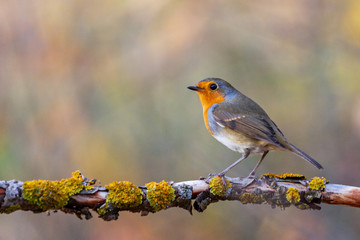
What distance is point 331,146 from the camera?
492cm

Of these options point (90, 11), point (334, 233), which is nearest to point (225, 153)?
point (334, 233)

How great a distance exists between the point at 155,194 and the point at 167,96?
3.30m

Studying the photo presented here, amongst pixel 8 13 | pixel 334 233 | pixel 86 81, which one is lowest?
pixel 334 233

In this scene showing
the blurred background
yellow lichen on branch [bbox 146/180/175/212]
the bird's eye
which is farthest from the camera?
the blurred background

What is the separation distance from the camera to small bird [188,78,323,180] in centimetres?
348

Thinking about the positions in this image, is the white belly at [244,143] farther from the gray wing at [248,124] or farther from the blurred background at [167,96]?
the blurred background at [167,96]

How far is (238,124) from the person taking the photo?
145 inches

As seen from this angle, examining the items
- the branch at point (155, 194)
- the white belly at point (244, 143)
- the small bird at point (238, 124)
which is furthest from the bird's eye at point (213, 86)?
the branch at point (155, 194)

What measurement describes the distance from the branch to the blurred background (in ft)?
5.51

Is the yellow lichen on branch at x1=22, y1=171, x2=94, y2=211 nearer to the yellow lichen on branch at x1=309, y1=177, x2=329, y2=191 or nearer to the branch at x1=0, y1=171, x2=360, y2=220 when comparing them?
the branch at x1=0, y1=171, x2=360, y2=220

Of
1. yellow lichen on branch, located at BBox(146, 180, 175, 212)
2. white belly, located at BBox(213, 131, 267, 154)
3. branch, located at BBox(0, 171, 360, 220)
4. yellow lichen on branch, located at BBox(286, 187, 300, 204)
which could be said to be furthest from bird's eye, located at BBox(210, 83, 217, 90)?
yellow lichen on branch, located at BBox(146, 180, 175, 212)

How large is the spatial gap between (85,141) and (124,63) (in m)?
1.25

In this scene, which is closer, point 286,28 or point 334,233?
point 334,233

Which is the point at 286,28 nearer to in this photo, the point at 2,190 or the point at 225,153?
the point at 225,153
